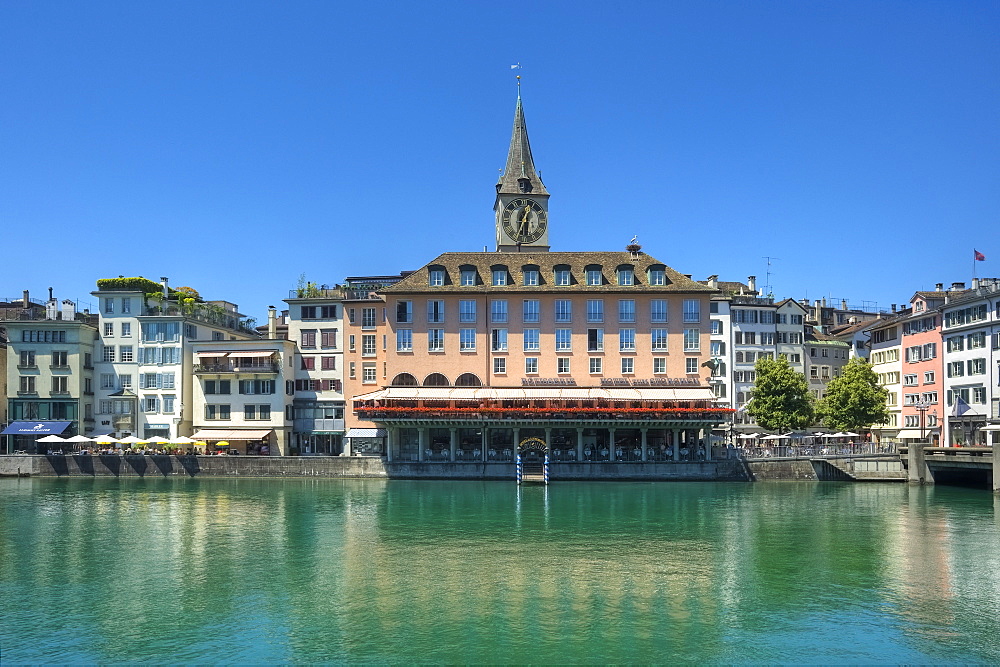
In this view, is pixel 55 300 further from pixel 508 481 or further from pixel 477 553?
pixel 477 553

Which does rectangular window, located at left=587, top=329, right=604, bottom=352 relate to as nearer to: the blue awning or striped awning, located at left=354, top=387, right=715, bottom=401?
striped awning, located at left=354, top=387, right=715, bottom=401

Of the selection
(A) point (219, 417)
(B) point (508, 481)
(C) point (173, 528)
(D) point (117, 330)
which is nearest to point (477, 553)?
(C) point (173, 528)

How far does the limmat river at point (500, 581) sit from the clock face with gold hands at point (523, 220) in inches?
1737

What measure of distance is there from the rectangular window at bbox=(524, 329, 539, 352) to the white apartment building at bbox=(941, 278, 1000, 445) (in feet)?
121

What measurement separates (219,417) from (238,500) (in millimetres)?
27015

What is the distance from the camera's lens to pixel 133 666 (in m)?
25.6

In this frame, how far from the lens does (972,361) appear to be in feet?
270

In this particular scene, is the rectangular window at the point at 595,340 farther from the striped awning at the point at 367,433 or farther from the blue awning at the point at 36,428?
the blue awning at the point at 36,428

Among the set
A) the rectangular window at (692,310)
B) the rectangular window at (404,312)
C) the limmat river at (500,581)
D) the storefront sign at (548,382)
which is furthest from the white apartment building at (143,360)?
the rectangular window at (692,310)

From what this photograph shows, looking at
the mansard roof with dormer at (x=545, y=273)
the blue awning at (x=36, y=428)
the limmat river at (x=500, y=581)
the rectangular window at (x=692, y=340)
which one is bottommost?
the limmat river at (x=500, y=581)

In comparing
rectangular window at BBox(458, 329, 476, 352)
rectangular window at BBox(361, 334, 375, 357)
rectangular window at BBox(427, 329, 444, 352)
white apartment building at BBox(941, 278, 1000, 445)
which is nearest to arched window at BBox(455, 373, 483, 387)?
rectangular window at BBox(458, 329, 476, 352)

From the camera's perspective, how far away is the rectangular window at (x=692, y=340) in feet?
273

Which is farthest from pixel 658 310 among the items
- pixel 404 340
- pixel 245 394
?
pixel 245 394

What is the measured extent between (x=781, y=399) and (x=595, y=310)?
18.4 m
